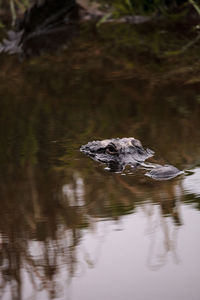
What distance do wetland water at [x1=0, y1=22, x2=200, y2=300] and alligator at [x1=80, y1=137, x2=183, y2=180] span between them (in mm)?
58

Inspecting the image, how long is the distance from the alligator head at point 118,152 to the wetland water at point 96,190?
65mm

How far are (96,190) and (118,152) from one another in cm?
48

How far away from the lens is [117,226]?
7.63 ft

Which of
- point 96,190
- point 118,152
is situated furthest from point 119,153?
point 96,190

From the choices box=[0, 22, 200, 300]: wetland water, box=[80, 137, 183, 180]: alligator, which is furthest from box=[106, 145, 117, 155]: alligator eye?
box=[0, 22, 200, 300]: wetland water

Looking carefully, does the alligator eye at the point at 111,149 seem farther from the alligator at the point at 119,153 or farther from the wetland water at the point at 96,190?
the wetland water at the point at 96,190

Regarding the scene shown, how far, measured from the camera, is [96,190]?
2.73 m

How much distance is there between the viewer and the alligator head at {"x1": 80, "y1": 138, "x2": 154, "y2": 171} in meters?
3.11

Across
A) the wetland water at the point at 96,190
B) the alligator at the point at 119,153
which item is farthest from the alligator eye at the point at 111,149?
the wetland water at the point at 96,190

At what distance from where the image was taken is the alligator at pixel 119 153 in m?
3.08

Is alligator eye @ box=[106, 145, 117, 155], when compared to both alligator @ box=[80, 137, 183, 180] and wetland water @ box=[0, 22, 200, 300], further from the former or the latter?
wetland water @ box=[0, 22, 200, 300]

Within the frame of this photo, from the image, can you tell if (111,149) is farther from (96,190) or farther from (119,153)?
(96,190)

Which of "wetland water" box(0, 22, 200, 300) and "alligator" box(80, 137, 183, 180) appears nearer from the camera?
"wetland water" box(0, 22, 200, 300)

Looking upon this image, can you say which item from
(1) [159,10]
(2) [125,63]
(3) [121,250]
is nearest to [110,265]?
(3) [121,250]
